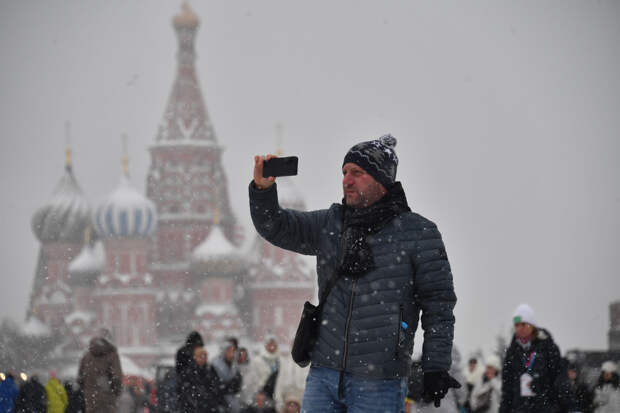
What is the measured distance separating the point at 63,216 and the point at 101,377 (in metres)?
64.5

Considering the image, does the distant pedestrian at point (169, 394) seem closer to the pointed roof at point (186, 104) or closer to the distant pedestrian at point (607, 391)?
the distant pedestrian at point (607, 391)

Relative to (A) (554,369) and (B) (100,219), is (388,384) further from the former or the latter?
(B) (100,219)

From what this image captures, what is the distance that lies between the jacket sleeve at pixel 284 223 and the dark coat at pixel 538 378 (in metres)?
2.42

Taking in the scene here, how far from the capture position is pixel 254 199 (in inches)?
146

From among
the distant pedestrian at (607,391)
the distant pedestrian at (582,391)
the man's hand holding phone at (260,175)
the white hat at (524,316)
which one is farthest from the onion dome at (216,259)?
the man's hand holding phone at (260,175)

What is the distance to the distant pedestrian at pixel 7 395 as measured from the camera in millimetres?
9086

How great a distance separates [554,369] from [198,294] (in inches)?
2380

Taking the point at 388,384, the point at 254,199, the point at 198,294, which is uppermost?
the point at 198,294

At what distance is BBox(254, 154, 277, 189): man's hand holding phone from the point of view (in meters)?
3.67

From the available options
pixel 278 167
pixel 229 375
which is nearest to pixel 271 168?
pixel 278 167

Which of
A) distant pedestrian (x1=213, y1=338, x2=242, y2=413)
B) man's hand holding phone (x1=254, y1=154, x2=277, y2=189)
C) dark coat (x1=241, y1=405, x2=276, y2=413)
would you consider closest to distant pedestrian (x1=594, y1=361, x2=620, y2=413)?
dark coat (x1=241, y1=405, x2=276, y2=413)

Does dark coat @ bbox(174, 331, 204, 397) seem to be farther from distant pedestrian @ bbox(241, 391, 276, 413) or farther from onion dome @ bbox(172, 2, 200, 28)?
onion dome @ bbox(172, 2, 200, 28)

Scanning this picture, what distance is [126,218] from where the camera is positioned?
66.1m

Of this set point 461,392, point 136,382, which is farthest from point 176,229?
point 461,392
